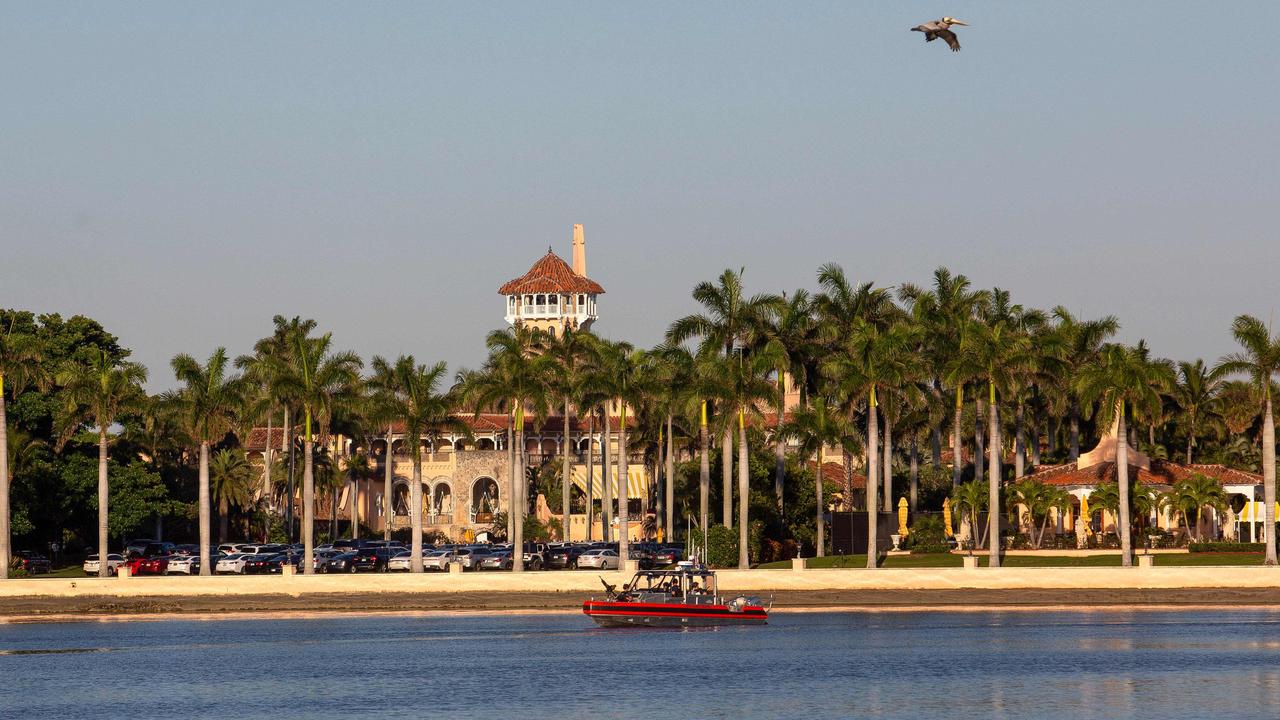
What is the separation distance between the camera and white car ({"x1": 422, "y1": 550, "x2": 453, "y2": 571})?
96.2 m

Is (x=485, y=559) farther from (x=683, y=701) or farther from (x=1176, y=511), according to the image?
(x=683, y=701)

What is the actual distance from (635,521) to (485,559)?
107ft

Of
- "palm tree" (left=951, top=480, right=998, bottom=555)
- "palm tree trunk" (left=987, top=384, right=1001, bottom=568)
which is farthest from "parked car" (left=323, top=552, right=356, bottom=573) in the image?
"palm tree trunk" (left=987, top=384, right=1001, bottom=568)

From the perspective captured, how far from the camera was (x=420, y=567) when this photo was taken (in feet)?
297

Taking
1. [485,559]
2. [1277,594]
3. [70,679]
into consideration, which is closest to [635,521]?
[485,559]

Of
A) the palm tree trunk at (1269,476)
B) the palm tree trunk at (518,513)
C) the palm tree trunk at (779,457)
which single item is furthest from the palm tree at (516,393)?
the palm tree trunk at (1269,476)

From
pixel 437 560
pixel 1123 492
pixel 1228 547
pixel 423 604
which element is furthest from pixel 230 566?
pixel 1228 547

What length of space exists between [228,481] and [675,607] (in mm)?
48939

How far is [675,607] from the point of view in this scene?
7488 centimetres

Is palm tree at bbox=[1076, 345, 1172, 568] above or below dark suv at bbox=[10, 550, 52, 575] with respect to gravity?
above

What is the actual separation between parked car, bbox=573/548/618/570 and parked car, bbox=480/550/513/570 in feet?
11.2

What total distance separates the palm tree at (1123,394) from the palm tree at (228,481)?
53343 mm

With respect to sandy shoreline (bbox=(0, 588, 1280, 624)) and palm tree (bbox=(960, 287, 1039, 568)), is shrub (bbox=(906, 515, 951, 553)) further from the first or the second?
sandy shoreline (bbox=(0, 588, 1280, 624))

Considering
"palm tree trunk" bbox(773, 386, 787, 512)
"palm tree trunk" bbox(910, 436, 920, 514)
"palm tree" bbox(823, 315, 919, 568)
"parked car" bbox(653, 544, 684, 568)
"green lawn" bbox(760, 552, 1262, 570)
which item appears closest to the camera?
"green lawn" bbox(760, 552, 1262, 570)
